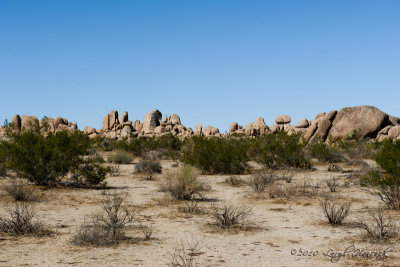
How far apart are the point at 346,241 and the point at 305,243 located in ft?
2.27

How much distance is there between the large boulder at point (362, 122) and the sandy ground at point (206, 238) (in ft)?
111

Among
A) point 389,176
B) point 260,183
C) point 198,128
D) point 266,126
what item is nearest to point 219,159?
point 260,183

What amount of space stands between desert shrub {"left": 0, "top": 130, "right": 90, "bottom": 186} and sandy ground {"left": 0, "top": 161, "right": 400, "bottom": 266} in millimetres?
1897

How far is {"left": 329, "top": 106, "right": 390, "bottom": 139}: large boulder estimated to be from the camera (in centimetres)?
4481

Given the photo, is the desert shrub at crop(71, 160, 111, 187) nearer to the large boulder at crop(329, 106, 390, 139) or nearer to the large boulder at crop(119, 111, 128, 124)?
the large boulder at crop(329, 106, 390, 139)

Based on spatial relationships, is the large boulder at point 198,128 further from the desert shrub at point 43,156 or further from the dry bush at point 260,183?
the dry bush at point 260,183

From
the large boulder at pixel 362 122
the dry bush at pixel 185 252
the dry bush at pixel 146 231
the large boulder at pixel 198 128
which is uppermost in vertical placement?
the large boulder at pixel 198 128

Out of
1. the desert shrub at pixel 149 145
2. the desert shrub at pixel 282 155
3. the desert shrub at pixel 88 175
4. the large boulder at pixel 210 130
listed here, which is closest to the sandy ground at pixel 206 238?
the desert shrub at pixel 88 175

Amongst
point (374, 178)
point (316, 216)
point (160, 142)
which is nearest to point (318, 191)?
point (374, 178)

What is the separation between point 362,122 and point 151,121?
38.3 m

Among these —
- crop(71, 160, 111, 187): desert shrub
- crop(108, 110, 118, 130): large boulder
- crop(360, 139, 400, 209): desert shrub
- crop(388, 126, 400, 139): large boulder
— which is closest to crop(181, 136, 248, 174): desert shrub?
crop(71, 160, 111, 187): desert shrub

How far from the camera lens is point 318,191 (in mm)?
14031

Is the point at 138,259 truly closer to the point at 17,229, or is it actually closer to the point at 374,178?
the point at 17,229

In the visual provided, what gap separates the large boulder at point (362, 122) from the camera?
44.8 meters
